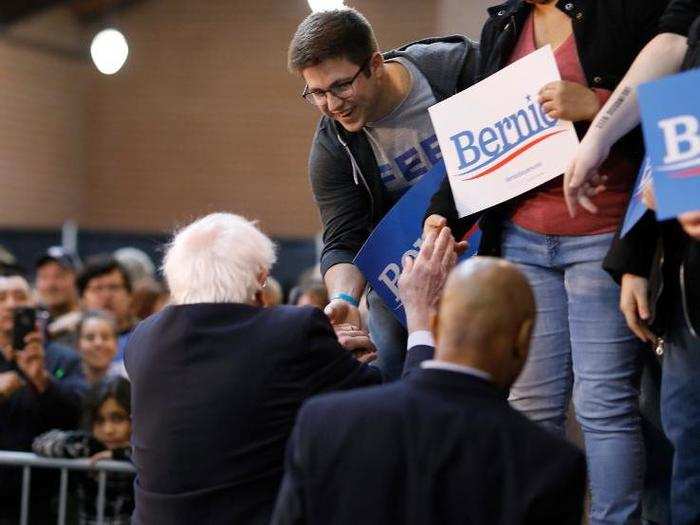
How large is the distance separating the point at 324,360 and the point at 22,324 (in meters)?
2.38

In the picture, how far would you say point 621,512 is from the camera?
2.64 m

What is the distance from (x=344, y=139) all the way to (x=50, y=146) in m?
12.0

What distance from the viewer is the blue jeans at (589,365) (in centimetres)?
264

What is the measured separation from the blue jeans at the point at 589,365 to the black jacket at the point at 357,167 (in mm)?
670

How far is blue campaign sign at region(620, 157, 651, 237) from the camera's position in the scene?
245 cm

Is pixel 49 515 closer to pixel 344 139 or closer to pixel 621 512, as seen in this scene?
pixel 344 139

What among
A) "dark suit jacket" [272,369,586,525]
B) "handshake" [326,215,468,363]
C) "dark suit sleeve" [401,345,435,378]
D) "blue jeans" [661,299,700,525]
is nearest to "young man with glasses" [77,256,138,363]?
"handshake" [326,215,468,363]

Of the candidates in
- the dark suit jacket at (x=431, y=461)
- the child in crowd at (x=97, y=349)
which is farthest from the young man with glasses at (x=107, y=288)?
the dark suit jacket at (x=431, y=461)

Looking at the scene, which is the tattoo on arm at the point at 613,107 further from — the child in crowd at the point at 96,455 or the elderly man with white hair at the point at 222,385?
the child in crowd at the point at 96,455

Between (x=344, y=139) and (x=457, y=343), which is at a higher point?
(x=344, y=139)

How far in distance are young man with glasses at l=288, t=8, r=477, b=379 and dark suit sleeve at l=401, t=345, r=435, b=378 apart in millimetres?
712

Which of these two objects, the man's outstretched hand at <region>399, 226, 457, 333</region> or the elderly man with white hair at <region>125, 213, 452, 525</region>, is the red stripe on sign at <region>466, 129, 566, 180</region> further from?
the elderly man with white hair at <region>125, 213, 452, 525</region>

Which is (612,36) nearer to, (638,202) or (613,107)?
(613,107)

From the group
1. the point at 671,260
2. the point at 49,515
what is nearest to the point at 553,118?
the point at 671,260
